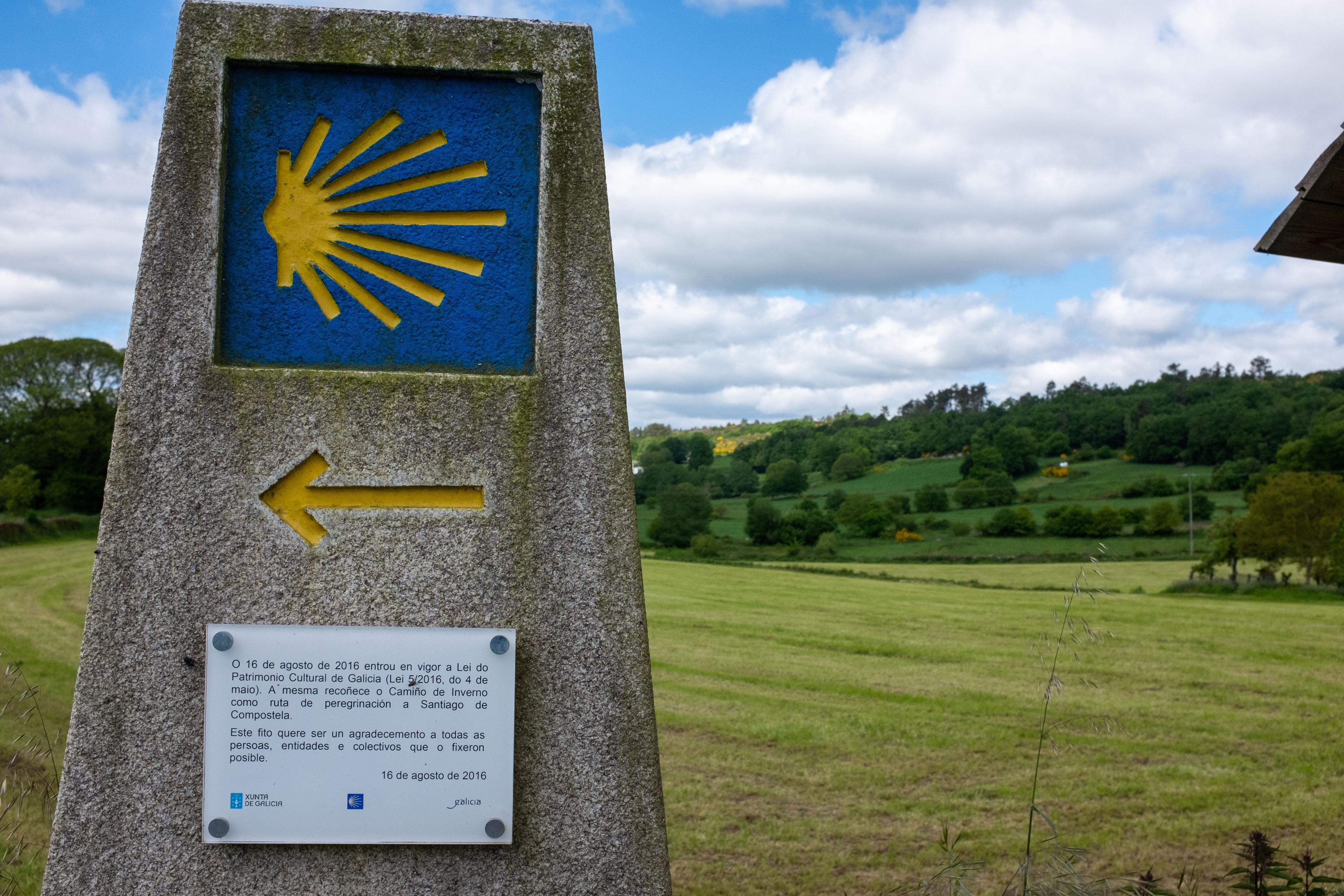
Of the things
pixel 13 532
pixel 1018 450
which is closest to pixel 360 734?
pixel 13 532

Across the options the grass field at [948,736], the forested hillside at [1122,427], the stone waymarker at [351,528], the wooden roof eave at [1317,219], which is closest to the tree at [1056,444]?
the forested hillside at [1122,427]

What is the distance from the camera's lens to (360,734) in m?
2.84

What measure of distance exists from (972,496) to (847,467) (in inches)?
325

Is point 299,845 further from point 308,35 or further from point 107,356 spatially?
point 107,356

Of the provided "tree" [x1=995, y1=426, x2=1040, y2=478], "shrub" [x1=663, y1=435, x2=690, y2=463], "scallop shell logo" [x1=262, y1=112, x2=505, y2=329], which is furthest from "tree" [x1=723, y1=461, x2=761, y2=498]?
"scallop shell logo" [x1=262, y1=112, x2=505, y2=329]

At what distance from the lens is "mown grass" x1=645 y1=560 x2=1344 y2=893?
5.92 m

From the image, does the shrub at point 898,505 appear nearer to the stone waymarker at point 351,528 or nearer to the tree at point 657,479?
the tree at point 657,479

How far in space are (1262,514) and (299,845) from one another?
29.4 meters

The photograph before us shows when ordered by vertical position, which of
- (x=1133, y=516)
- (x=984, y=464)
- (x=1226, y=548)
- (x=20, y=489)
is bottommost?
(x=1226, y=548)

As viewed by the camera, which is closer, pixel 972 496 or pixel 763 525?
pixel 763 525

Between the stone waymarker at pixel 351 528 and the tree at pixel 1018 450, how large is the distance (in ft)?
164

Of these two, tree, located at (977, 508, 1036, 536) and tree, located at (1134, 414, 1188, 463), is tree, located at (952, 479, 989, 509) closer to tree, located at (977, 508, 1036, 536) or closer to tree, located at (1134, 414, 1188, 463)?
tree, located at (977, 508, 1036, 536)

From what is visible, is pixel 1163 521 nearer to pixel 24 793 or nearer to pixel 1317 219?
pixel 1317 219

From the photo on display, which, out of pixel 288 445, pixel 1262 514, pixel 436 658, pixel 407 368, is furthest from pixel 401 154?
pixel 1262 514
